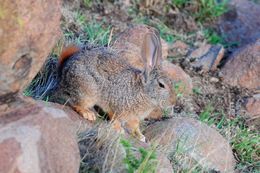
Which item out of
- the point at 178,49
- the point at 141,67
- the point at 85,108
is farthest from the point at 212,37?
the point at 85,108

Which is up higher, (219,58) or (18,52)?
(18,52)

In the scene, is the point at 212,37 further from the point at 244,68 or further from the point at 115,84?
the point at 115,84

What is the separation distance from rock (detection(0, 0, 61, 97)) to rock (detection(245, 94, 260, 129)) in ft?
11.4

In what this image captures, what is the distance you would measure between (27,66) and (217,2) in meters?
5.82

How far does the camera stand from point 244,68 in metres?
7.55

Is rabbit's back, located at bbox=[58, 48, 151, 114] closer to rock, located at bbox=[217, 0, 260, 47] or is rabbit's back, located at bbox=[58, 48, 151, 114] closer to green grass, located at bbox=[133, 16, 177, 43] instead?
green grass, located at bbox=[133, 16, 177, 43]

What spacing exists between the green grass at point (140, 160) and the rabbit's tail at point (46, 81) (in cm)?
147

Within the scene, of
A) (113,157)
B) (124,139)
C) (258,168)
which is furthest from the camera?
(258,168)

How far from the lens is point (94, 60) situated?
18.5ft

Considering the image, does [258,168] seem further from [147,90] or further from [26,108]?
[26,108]

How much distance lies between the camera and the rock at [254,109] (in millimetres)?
6922

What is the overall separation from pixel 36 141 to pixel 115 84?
198 centimetres

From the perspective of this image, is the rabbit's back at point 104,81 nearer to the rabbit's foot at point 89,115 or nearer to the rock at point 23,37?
the rabbit's foot at point 89,115

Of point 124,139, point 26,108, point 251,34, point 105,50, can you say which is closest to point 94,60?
point 105,50
